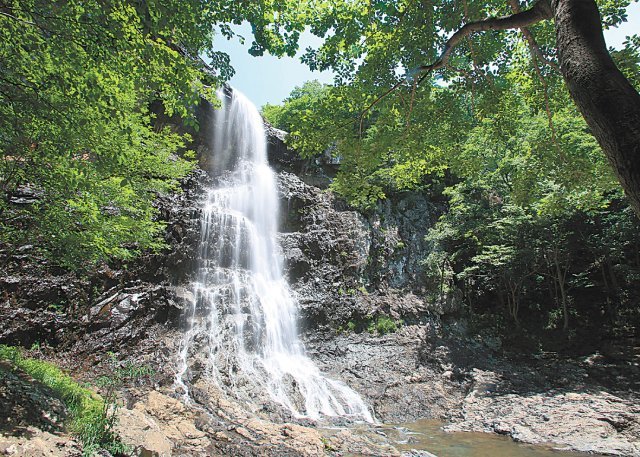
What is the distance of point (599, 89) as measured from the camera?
6.84 ft

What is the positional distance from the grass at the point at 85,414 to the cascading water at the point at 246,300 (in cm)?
352

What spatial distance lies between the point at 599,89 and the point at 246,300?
12374 mm

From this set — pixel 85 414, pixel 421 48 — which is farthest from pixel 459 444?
pixel 421 48

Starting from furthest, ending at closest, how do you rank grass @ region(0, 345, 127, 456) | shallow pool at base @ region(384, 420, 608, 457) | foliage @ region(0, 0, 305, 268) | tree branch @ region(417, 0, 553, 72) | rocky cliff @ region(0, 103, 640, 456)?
rocky cliff @ region(0, 103, 640, 456)
shallow pool at base @ region(384, 420, 608, 457)
grass @ region(0, 345, 127, 456)
foliage @ region(0, 0, 305, 268)
tree branch @ region(417, 0, 553, 72)

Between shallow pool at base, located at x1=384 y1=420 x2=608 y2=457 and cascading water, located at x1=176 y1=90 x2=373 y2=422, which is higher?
cascading water, located at x1=176 y1=90 x2=373 y2=422

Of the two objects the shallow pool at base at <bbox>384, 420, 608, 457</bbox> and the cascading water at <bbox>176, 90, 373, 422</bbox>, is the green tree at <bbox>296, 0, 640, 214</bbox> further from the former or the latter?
the cascading water at <bbox>176, 90, 373, 422</bbox>

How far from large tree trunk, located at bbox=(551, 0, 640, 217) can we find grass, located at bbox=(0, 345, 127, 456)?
5.45 meters

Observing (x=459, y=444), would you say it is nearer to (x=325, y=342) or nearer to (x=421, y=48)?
(x=325, y=342)

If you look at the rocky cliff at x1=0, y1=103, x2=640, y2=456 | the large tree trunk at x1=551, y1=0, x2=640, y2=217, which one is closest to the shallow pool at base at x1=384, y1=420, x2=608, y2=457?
the rocky cliff at x1=0, y1=103, x2=640, y2=456

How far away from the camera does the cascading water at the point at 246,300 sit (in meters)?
10.2

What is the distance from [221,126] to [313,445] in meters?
16.6

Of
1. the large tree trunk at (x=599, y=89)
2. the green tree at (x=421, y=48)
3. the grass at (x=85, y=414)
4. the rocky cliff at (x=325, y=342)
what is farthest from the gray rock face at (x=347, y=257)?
the large tree trunk at (x=599, y=89)

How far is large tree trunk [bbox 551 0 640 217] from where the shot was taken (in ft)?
6.28

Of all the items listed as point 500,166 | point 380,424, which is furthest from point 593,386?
point 500,166
